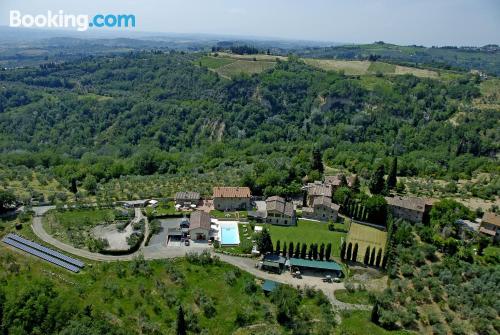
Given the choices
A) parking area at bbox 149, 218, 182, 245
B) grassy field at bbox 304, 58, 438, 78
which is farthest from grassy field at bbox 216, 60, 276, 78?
parking area at bbox 149, 218, 182, 245

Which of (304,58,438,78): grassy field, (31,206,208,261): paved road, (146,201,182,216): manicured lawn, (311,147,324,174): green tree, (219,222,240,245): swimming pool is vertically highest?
(304,58,438,78): grassy field

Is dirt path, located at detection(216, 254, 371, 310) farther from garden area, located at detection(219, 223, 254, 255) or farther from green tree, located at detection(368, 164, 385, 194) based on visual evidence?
green tree, located at detection(368, 164, 385, 194)

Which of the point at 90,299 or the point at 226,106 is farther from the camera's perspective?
the point at 226,106

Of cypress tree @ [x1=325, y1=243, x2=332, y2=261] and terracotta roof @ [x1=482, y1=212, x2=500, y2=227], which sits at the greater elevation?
terracotta roof @ [x1=482, y1=212, x2=500, y2=227]

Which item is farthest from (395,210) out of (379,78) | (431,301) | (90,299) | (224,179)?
(379,78)

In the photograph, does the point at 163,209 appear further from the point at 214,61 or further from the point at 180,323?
the point at 214,61

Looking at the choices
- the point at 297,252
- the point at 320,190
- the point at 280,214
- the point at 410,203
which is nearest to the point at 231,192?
the point at 280,214

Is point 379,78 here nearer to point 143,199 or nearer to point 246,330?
point 143,199

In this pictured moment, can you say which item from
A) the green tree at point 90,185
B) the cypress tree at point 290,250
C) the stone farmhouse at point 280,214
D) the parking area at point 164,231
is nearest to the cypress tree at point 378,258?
the cypress tree at point 290,250
